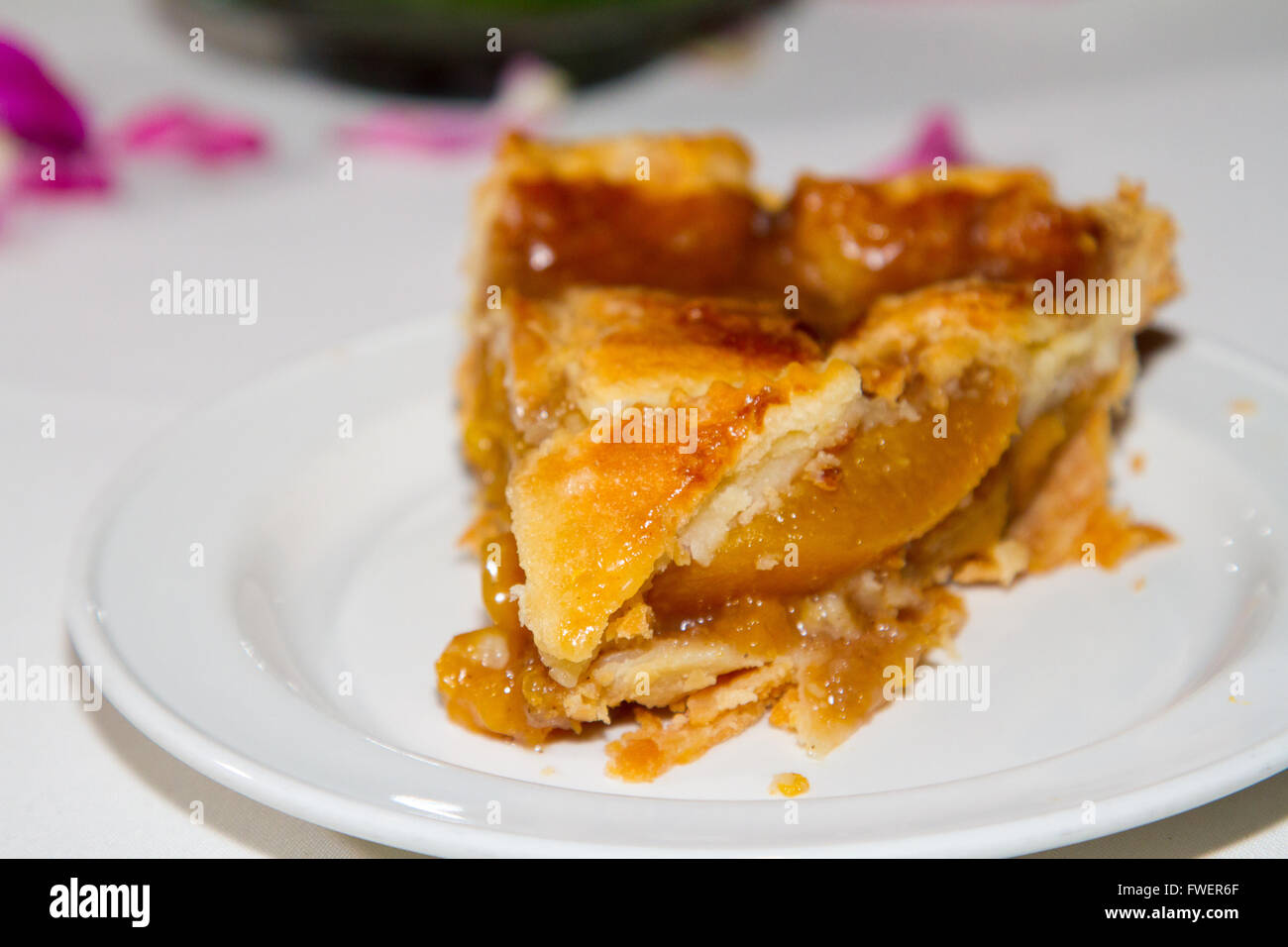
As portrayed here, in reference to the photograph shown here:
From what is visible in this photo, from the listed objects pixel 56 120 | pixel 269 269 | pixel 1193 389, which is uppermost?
pixel 56 120

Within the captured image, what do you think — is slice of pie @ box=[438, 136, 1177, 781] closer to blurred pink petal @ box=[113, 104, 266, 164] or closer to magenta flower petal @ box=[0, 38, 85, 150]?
magenta flower petal @ box=[0, 38, 85, 150]

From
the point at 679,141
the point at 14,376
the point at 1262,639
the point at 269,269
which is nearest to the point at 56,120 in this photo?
the point at 269,269

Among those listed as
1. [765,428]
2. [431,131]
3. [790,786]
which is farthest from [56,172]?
[790,786]

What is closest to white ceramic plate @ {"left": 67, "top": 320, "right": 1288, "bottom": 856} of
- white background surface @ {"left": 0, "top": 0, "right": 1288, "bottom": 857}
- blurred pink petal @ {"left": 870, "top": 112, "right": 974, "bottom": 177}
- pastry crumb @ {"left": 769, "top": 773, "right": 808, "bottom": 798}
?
pastry crumb @ {"left": 769, "top": 773, "right": 808, "bottom": 798}

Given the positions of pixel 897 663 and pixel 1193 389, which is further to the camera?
pixel 1193 389

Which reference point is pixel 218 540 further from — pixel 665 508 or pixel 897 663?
pixel 897 663
